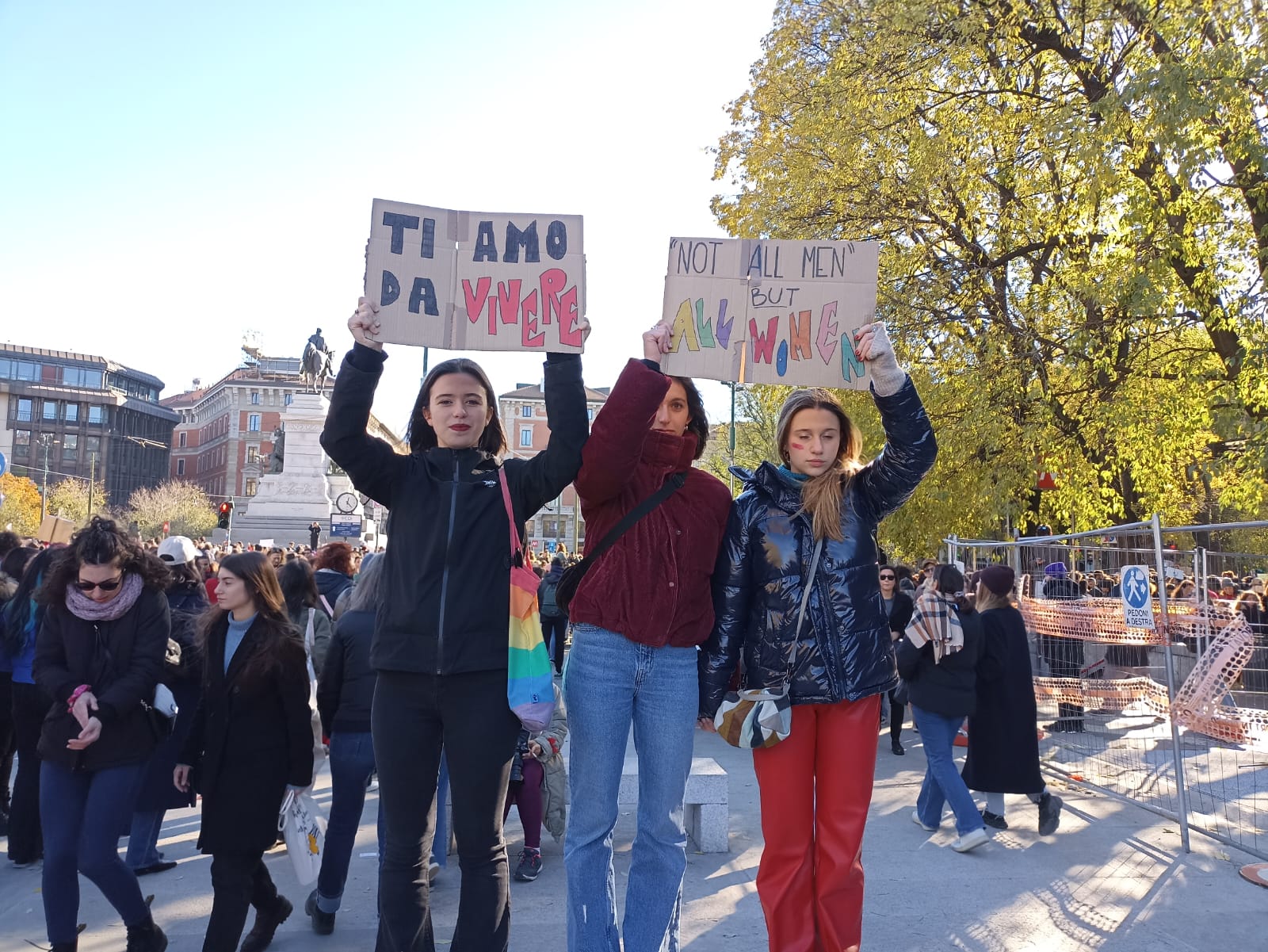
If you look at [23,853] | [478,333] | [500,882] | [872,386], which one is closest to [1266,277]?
[872,386]

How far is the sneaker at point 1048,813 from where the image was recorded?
6.48m

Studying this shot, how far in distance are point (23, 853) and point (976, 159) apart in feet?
44.4

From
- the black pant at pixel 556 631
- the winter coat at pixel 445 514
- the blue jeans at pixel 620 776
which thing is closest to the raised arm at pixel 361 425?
the winter coat at pixel 445 514

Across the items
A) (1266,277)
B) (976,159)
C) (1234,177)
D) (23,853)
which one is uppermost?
(976,159)

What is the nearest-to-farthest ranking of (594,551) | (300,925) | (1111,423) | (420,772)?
→ (420,772), (594,551), (300,925), (1111,423)

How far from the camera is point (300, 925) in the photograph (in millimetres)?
4730

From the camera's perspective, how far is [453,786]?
3000 millimetres

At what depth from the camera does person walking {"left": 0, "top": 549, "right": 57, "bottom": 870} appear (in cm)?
575

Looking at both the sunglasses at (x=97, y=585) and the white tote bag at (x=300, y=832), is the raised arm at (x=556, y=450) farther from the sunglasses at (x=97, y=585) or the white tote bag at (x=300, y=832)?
the sunglasses at (x=97, y=585)

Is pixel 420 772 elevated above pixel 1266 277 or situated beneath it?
situated beneath

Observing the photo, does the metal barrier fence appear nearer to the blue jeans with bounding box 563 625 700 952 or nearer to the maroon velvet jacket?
the maroon velvet jacket

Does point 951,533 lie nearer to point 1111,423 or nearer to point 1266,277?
point 1111,423

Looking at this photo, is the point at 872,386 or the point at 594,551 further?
the point at 872,386

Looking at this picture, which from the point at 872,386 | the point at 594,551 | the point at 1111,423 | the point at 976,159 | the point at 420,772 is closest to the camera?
the point at 420,772
